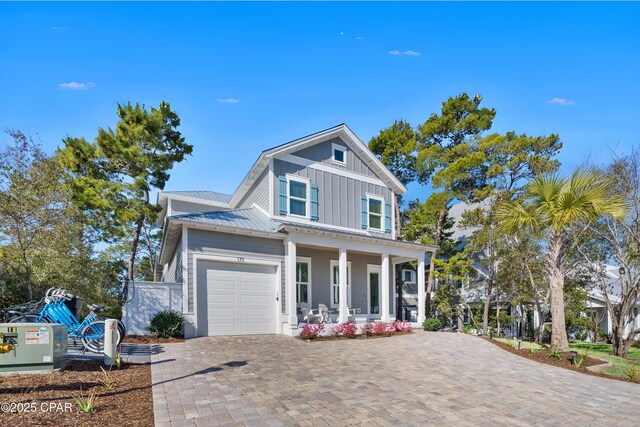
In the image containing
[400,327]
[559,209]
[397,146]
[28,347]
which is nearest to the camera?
[28,347]

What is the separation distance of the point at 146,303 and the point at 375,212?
11.0 metres

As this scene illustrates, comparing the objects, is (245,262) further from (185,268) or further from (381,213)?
(381,213)

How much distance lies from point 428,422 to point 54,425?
4.76 metres

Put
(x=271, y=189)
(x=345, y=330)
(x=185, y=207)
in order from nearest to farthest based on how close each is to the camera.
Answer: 1. (x=345, y=330)
2. (x=271, y=189)
3. (x=185, y=207)

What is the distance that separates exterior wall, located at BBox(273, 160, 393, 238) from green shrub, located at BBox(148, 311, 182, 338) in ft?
21.0

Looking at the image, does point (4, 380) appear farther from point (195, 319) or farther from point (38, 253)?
point (38, 253)

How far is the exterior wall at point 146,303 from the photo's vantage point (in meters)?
11.9

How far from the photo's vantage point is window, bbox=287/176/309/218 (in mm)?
16719

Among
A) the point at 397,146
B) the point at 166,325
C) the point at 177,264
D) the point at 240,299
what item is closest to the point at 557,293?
the point at 240,299

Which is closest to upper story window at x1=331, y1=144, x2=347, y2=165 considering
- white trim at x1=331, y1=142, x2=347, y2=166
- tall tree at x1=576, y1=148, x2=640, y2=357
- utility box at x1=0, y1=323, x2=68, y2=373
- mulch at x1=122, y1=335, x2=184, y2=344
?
white trim at x1=331, y1=142, x2=347, y2=166

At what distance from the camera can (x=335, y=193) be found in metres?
18.1

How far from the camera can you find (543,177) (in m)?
12.6

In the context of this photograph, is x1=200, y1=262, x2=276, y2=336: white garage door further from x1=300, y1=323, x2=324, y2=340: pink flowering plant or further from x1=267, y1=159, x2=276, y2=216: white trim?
x1=267, y1=159, x2=276, y2=216: white trim

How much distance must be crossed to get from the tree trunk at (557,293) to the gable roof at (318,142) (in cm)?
867
